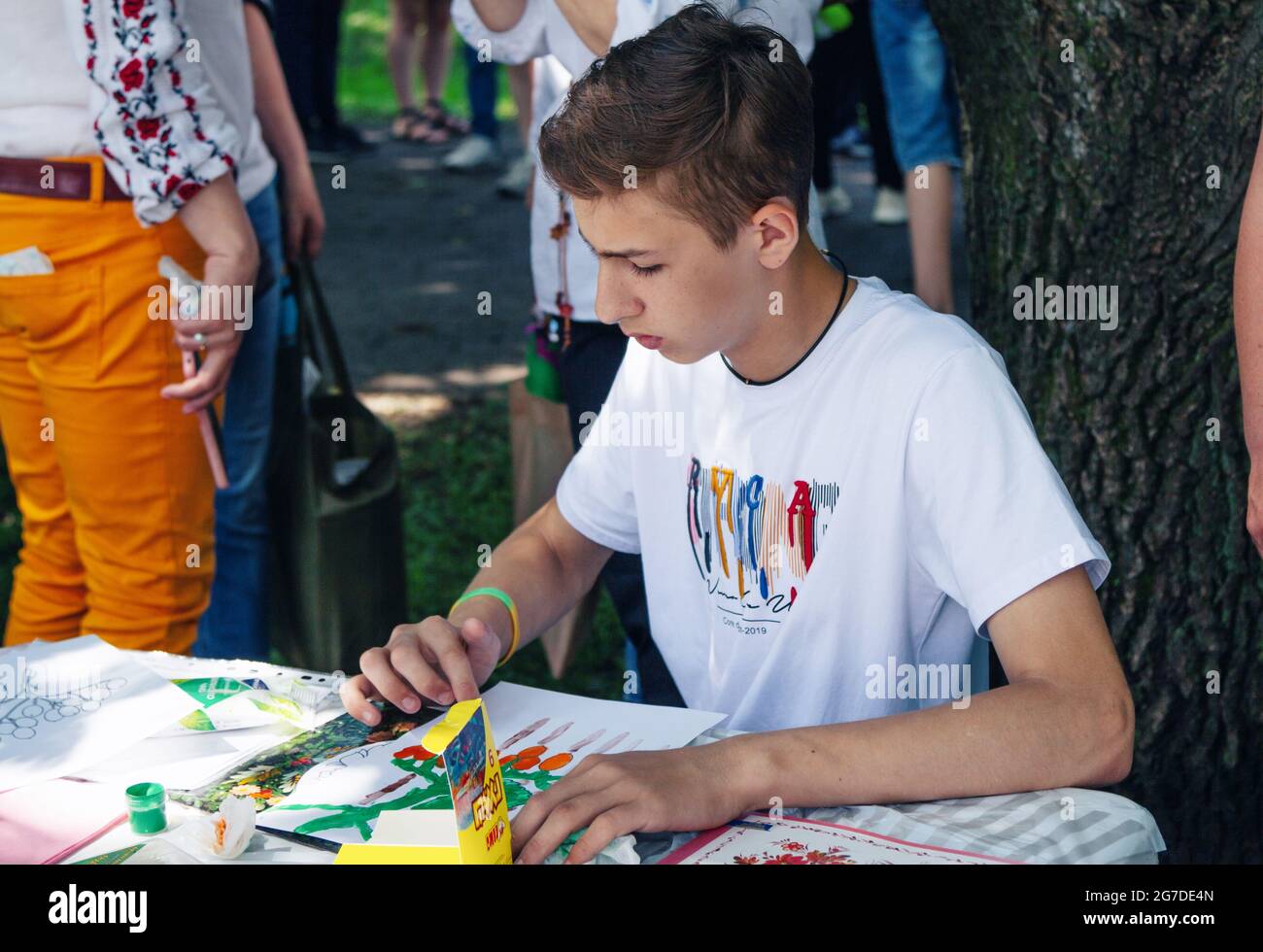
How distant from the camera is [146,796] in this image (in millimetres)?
1466

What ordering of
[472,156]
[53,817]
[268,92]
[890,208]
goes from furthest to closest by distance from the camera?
1. [472,156]
2. [890,208]
3. [268,92]
4. [53,817]

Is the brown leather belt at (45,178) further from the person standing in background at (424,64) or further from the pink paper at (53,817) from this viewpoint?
the person standing in background at (424,64)

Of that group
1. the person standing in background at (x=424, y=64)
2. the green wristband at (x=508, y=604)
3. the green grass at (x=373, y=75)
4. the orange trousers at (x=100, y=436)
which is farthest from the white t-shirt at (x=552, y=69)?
the green grass at (x=373, y=75)

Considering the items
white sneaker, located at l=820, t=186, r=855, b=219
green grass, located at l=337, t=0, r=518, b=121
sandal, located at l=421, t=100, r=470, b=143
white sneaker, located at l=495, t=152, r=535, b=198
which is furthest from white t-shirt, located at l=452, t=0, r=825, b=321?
green grass, located at l=337, t=0, r=518, b=121

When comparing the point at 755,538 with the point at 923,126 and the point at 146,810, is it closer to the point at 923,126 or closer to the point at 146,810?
the point at 146,810

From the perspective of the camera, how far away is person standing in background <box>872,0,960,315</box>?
360 cm

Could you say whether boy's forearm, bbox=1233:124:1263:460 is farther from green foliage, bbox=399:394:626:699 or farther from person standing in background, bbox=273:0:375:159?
person standing in background, bbox=273:0:375:159

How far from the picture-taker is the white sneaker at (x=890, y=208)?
691 centimetres

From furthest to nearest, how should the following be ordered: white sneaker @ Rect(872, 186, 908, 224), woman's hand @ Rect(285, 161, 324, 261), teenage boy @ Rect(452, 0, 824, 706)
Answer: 1. white sneaker @ Rect(872, 186, 908, 224)
2. woman's hand @ Rect(285, 161, 324, 261)
3. teenage boy @ Rect(452, 0, 824, 706)

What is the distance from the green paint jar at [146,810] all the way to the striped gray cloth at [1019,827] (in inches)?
17.9

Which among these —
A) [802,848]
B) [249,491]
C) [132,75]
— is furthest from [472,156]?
[802,848]

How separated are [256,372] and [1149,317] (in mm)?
1701

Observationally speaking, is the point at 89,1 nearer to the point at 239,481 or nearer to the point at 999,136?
the point at 239,481

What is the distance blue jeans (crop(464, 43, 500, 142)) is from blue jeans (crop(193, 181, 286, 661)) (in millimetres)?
4803
